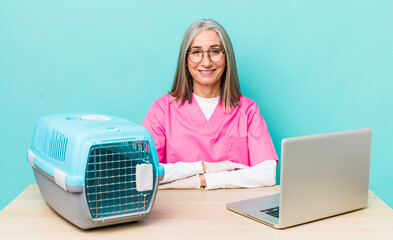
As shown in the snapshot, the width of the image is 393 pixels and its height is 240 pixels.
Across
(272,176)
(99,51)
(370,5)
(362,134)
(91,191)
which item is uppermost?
(370,5)

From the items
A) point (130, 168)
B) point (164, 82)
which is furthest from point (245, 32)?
point (130, 168)

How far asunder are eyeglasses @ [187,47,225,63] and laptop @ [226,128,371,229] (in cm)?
83

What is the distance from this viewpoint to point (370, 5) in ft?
8.23

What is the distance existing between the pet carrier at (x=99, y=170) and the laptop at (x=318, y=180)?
0.32 metres

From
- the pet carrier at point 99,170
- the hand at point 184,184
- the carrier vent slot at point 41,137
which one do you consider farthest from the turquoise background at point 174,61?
the pet carrier at point 99,170

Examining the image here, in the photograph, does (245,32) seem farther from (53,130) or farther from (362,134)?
(53,130)

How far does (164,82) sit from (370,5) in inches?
45.5

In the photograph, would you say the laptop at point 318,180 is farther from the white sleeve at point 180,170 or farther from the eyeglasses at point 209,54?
the eyeglasses at point 209,54

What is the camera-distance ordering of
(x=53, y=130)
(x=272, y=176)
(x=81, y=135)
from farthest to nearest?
(x=272, y=176) → (x=53, y=130) → (x=81, y=135)

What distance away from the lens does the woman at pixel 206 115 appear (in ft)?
7.05

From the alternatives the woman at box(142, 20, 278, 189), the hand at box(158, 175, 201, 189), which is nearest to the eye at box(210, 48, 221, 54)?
the woman at box(142, 20, 278, 189)

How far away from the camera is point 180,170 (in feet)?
6.17

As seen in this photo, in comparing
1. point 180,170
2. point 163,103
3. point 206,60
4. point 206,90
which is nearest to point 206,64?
point 206,60

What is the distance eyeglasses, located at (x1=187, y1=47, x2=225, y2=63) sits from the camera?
215 cm
